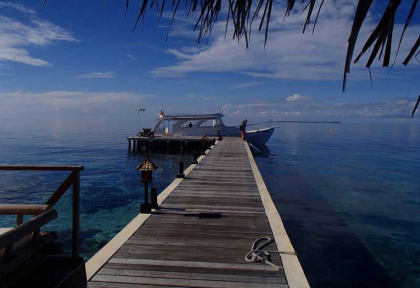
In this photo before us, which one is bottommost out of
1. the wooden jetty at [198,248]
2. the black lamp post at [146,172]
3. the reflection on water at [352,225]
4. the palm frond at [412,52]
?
the reflection on water at [352,225]

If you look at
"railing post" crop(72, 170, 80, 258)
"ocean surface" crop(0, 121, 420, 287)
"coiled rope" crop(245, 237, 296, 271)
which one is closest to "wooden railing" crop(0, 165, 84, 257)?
"railing post" crop(72, 170, 80, 258)

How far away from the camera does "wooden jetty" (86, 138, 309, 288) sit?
4.64 metres

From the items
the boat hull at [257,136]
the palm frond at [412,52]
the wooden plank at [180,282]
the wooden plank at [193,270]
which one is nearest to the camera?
the palm frond at [412,52]

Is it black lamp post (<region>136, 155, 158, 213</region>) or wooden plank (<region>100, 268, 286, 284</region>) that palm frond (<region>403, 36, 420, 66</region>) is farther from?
black lamp post (<region>136, 155, 158, 213</region>)

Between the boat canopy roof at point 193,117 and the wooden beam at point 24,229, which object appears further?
the boat canopy roof at point 193,117

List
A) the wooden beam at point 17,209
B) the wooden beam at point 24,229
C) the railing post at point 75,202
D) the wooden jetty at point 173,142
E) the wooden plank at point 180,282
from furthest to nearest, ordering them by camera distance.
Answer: the wooden jetty at point 173,142 < the wooden plank at point 180,282 < the railing post at point 75,202 < the wooden beam at point 17,209 < the wooden beam at point 24,229

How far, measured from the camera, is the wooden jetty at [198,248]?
4645 millimetres

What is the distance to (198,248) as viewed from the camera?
580cm

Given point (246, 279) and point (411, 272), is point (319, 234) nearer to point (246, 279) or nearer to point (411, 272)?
point (411, 272)

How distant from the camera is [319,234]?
39.2ft

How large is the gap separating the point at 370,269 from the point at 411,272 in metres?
1.03

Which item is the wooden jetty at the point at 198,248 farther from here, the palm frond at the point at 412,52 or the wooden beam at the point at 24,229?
the palm frond at the point at 412,52

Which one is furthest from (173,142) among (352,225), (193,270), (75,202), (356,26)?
(356,26)

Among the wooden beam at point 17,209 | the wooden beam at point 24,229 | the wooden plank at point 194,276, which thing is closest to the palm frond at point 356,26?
the wooden beam at point 24,229
